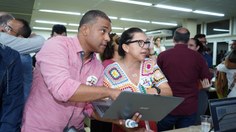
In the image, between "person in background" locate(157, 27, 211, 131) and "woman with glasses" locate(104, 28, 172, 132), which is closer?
"woman with glasses" locate(104, 28, 172, 132)

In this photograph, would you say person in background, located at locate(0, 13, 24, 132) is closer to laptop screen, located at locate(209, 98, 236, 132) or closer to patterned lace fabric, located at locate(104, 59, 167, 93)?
patterned lace fabric, located at locate(104, 59, 167, 93)

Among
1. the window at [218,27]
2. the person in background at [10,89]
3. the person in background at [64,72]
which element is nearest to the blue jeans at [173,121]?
the person in background at [64,72]

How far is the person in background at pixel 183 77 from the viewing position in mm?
2500

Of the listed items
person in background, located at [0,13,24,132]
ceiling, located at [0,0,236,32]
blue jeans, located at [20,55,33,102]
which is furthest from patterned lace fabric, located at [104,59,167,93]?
ceiling, located at [0,0,236,32]

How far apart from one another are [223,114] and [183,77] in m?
1.30

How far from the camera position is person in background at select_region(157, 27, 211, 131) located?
2.50 m

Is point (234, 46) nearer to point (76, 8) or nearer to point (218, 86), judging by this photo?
point (218, 86)

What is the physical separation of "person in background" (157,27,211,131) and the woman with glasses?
2.79ft

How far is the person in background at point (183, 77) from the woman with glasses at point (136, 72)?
0.85m

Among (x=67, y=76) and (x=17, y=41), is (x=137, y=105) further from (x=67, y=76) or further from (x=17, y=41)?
(x=17, y=41)

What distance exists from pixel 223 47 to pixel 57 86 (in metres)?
10.0

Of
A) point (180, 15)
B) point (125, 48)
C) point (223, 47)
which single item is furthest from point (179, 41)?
point (223, 47)

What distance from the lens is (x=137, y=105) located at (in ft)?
3.86

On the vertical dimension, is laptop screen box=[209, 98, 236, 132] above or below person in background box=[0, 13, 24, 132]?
below
